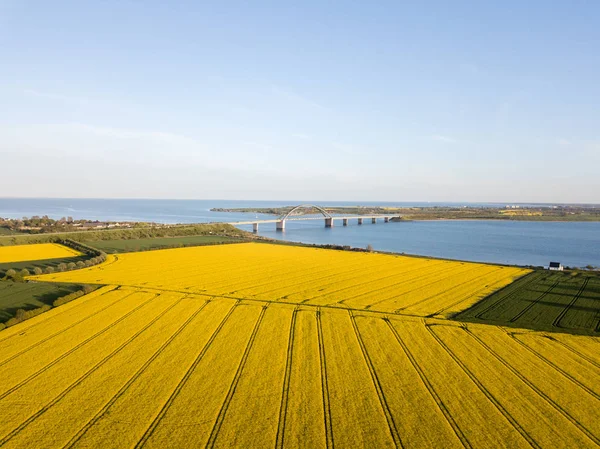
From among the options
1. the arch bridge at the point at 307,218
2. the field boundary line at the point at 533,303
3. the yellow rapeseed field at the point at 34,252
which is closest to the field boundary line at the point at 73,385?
the field boundary line at the point at 533,303

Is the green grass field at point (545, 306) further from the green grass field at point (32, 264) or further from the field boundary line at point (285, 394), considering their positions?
the green grass field at point (32, 264)

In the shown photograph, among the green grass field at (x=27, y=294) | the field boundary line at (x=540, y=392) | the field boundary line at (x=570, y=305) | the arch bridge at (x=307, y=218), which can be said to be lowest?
the field boundary line at (x=540, y=392)

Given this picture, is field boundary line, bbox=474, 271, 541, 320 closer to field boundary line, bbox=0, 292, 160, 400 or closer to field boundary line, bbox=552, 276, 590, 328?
field boundary line, bbox=552, 276, 590, 328

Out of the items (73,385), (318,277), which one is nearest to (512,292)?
(318,277)

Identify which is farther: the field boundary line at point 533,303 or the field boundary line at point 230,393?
the field boundary line at point 533,303

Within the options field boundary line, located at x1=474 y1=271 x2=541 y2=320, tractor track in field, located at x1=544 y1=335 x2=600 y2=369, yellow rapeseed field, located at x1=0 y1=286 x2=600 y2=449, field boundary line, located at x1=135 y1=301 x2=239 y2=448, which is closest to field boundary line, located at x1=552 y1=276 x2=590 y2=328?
yellow rapeseed field, located at x1=0 y1=286 x2=600 y2=449

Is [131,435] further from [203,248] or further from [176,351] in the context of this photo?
[203,248]
